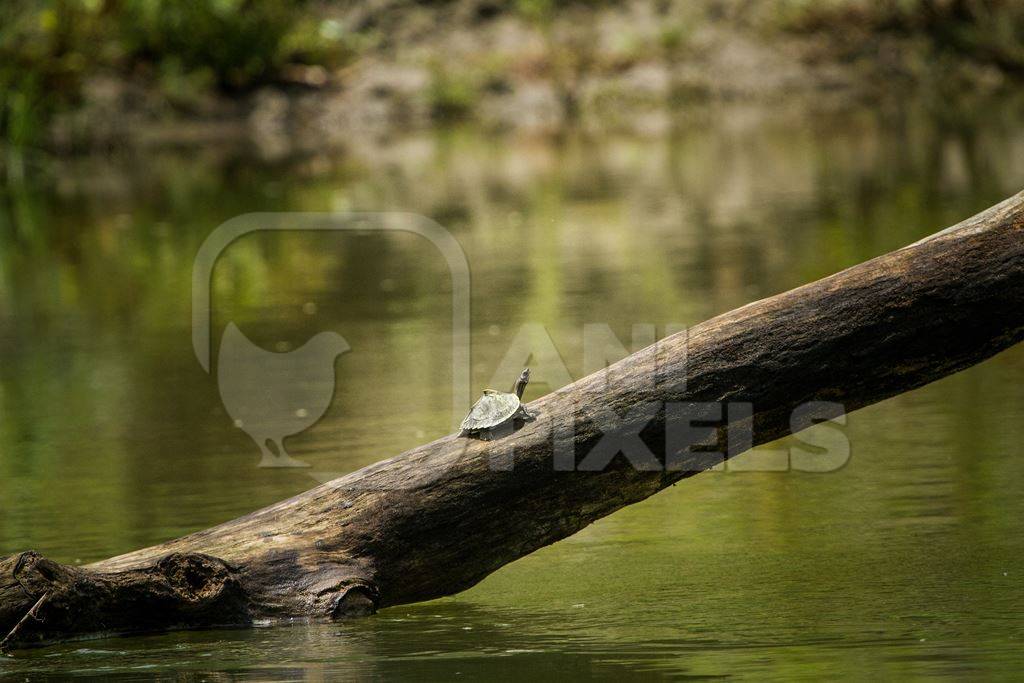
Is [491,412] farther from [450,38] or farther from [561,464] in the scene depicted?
[450,38]

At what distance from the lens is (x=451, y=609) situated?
4.76 meters

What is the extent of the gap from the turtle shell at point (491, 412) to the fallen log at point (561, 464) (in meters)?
0.05

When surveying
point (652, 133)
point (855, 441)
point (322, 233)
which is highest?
point (652, 133)

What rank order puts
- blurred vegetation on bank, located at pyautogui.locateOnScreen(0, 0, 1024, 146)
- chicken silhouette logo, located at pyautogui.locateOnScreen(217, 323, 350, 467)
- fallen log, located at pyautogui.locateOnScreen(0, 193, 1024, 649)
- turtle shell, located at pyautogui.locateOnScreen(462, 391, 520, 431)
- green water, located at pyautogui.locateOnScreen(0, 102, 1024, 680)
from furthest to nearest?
blurred vegetation on bank, located at pyautogui.locateOnScreen(0, 0, 1024, 146), chicken silhouette logo, located at pyautogui.locateOnScreen(217, 323, 350, 467), turtle shell, located at pyautogui.locateOnScreen(462, 391, 520, 431), fallen log, located at pyautogui.locateOnScreen(0, 193, 1024, 649), green water, located at pyautogui.locateOnScreen(0, 102, 1024, 680)

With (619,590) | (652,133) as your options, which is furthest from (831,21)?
(619,590)

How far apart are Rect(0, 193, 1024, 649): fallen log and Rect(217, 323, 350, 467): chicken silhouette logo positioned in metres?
1.95

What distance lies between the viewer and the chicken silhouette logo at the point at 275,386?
721 centimetres

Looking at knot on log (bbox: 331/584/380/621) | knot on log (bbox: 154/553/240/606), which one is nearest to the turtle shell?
knot on log (bbox: 331/584/380/621)

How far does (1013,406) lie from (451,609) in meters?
3.07

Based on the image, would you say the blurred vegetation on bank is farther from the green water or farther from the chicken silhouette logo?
the chicken silhouette logo

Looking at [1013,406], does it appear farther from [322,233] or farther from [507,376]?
[322,233]

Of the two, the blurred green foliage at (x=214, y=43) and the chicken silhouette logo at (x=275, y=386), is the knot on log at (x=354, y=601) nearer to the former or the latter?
the chicken silhouette logo at (x=275, y=386)

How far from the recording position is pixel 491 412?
15.0 ft

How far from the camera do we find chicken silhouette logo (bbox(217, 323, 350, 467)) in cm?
721
